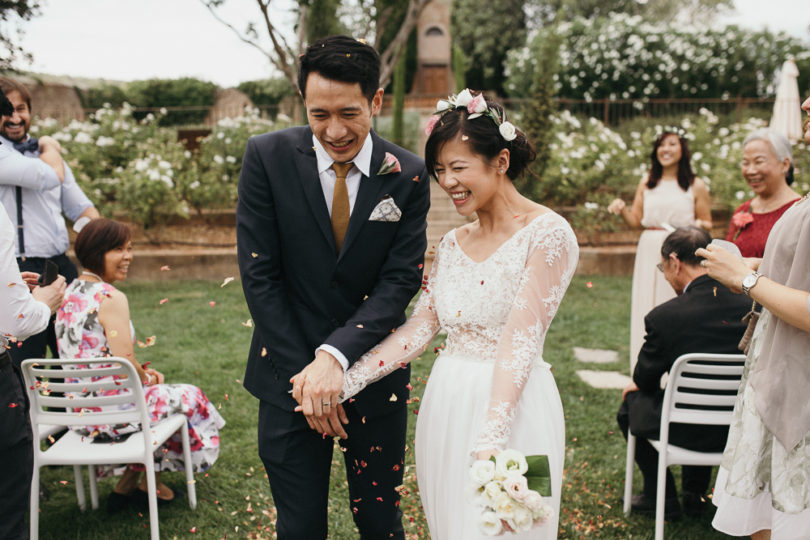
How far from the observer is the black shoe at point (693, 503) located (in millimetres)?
3566

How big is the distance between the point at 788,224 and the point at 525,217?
0.85 metres

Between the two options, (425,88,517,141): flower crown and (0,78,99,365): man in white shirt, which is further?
(0,78,99,365): man in white shirt

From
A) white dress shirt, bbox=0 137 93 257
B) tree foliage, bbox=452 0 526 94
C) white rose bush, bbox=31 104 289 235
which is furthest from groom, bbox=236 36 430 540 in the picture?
tree foliage, bbox=452 0 526 94

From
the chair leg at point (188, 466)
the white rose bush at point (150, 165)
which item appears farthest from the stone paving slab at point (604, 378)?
the white rose bush at point (150, 165)

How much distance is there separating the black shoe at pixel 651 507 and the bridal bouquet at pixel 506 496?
2188 millimetres

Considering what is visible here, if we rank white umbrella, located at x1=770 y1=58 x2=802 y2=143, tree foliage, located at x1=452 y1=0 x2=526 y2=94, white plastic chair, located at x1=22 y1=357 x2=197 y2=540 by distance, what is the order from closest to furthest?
1. white plastic chair, located at x1=22 y1=357 x2=197 y2=540
2. white umbrella, located at x1=770 y1=58 x2=802 y2=143
3. tree foliage, located at x1=452 y1=0 x2=526 y2=94

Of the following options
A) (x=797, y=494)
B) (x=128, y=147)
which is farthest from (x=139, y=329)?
(x=797, y=494)

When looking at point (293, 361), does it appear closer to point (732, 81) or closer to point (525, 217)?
point (525, 217)

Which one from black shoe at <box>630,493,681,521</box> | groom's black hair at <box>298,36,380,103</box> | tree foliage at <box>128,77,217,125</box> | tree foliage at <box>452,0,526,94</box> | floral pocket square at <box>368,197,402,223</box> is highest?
tree foliage at <box>452,0,526,94</box>

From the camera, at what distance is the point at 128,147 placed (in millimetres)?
10852

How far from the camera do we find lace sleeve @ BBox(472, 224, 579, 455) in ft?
6.46

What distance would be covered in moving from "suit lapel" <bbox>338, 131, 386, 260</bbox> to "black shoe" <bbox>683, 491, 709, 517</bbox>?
259cm

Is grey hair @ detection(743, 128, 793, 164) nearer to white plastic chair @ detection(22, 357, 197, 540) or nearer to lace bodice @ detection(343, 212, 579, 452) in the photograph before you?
lace bodice @ detection(343, 212, 579, 452)

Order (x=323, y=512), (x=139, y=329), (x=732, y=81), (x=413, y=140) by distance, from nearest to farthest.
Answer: (x=323, y=512) → (x=139, y=329) → (x=413, y=140) → (x=732, y=81)
